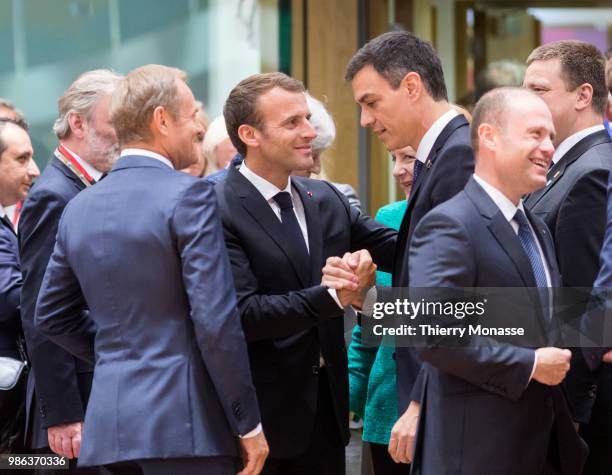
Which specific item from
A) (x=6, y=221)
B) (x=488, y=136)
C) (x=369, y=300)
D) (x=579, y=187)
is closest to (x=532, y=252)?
(x=488, y=136)

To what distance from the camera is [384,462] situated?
4.40 metres

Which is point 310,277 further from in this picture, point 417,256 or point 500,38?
point 500,38

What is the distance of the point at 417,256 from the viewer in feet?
11.0

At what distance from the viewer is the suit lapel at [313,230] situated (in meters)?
4.10

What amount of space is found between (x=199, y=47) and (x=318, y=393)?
14.5 feet

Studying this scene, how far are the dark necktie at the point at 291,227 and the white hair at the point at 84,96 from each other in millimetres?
927

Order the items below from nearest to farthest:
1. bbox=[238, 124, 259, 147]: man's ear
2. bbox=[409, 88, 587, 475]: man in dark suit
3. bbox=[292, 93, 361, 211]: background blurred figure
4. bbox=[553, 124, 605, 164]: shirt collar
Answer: bbox=[409, 88, 587, 475]: man in dark suit
bbox=[238, 124, 259, 147]: man's ear
bbox=[553, 124, 605, 164]: shirt collar
bbox=[292, 93, 361, 211]: background blurred figure

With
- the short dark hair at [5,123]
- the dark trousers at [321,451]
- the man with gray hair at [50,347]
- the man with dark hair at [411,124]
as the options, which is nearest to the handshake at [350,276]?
the man with dark hair at [411,124]

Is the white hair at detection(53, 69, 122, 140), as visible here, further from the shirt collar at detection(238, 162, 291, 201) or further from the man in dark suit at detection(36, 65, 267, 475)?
the man in dark suit at detection(36, 65, 267, 475)

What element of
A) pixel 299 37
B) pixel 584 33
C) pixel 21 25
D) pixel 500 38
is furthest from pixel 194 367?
pixel 584 33

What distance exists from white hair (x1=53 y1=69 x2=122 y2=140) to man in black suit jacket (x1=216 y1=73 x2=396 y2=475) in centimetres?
68

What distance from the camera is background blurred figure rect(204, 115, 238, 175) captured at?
5988 millimetres

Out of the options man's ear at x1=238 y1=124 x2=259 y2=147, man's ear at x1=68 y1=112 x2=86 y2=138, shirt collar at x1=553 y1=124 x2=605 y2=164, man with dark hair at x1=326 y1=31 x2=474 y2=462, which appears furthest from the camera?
man's ear at x1=68 y1=112 x2=86 y2=138

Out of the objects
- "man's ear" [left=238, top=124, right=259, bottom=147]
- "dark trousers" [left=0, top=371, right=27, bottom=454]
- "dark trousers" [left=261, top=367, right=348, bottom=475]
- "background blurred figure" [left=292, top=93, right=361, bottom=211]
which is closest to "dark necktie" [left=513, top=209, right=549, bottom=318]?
"dark trousers" [left=261, top=367, right=348, bottom=475]
